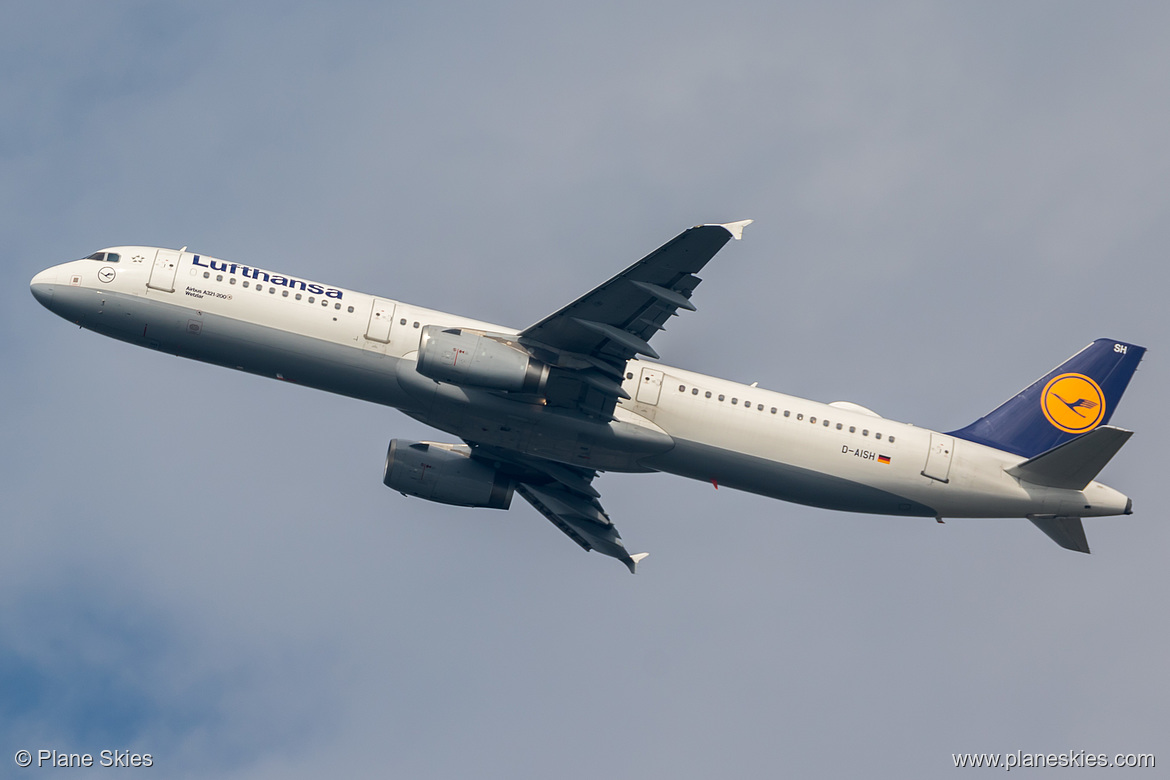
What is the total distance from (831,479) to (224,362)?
2410 cm

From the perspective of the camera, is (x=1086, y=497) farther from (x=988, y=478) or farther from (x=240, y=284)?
(x=240, y=284)

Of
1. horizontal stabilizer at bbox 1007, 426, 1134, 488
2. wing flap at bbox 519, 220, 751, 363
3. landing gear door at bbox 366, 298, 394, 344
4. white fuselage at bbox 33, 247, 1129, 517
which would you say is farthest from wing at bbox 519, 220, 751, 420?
horizontal stabilizer at bbox 1007, 426, 1134, 488

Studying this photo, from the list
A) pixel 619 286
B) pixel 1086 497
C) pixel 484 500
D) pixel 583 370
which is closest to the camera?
pixel 619 286

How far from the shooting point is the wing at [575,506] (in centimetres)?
5162

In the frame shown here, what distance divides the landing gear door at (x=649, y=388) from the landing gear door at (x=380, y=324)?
32.4 ft

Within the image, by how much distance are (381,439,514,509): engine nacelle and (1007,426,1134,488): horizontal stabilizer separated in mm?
21750

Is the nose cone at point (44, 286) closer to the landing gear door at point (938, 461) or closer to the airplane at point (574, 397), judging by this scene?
the airplane at point (574, 397)

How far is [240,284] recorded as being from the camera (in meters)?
44.8

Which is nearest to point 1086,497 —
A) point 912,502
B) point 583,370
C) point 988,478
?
point 988,478

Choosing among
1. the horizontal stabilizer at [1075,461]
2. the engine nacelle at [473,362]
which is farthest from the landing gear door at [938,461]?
the engine nacelle at [473,362]

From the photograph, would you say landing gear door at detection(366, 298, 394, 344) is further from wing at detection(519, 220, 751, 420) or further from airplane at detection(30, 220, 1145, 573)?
wing at detection(519, 220, 751, 420)

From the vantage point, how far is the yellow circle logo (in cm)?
4878

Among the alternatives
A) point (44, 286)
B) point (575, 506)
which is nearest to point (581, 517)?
point (575, 506)

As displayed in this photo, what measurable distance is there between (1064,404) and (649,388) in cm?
1814
